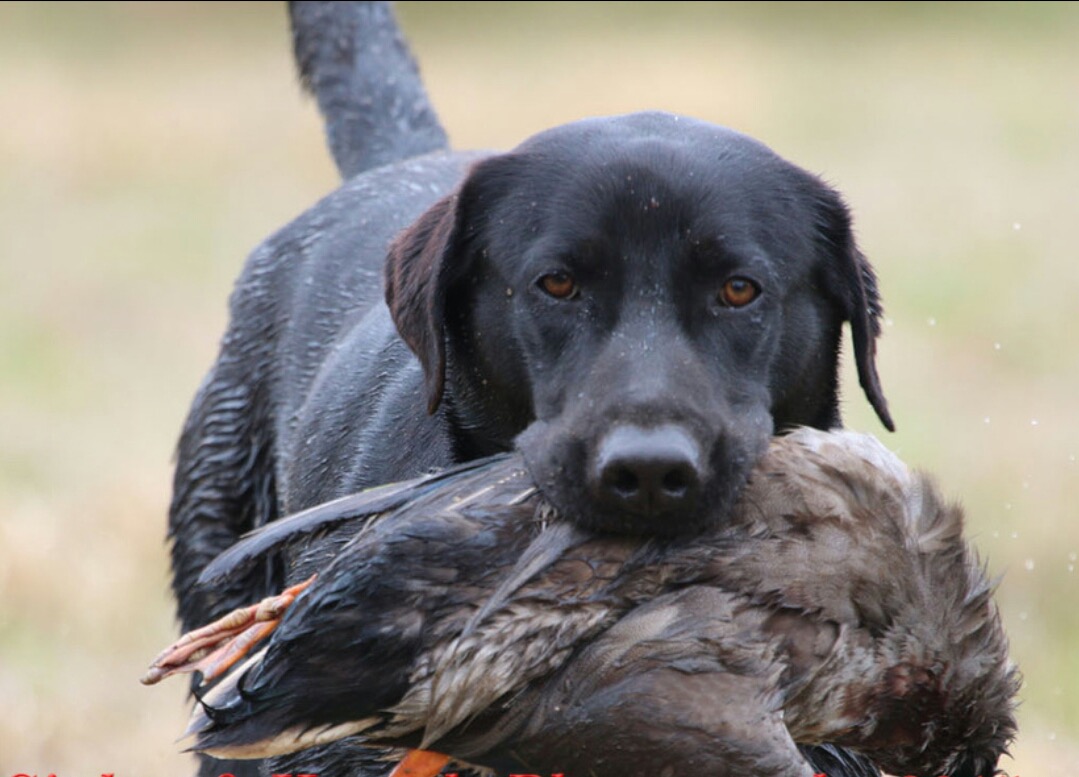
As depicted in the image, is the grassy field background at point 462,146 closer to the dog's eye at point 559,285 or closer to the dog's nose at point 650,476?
the dog's eye at point 559,285

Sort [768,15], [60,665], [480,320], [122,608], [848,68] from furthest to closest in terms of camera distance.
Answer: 1. [768,15]
2. [848,68]
3. [122,608]
4. [60,665]
5. [480,320]

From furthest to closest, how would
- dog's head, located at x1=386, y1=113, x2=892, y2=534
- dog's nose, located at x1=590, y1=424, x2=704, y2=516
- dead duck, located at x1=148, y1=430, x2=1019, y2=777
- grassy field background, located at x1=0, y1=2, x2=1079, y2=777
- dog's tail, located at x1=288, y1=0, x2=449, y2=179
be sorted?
grassy field background, located at x1=0, y1=2, x2=1079, y2=777 → dog's tail, located at x1=288, y1=0, x2=449, y2=179 → dog's head, located at x1=386, y1=113, x2=892, y2=534 → dog's nose, located at x1=590, y1=424, x2=704, y2=516 → dead duck, located at x1=148, y1=430, x2=1019, y2=777

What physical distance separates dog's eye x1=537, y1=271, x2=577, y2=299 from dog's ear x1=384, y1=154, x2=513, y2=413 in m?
0.32

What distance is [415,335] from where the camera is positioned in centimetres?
419

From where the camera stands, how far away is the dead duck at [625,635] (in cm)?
312

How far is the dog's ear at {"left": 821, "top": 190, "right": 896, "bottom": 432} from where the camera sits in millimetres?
4160

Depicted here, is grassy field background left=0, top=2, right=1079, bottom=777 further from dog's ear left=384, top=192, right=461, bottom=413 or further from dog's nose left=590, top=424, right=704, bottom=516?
dog's nose left=590, top=424, right=704, bottom=516

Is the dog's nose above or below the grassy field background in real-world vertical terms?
above

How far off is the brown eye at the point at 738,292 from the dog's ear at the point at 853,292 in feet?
1.21

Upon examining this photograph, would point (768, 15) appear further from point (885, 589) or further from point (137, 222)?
point (885, 589)

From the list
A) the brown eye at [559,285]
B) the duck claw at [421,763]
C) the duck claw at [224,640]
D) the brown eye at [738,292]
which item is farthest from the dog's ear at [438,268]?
the duck claw at [421,763]

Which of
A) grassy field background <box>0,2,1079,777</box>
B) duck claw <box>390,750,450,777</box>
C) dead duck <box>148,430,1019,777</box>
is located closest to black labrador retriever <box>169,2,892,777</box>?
dead duck <box>148,430,1019,777</box>

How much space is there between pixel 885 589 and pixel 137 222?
486 inches

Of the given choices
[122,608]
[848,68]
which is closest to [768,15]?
[848,68]
